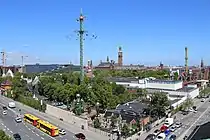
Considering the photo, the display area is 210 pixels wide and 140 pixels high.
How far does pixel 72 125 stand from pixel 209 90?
5517 cm

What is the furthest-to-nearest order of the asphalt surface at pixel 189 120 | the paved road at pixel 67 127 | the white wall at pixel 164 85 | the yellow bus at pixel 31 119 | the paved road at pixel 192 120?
the white wall at pixel 164 85 < the yellow bus at pixel 31 119 < the paved road at pixel 192 120 < the asphalt surface at pixel 189 120 < the paved road at pixel 67 127

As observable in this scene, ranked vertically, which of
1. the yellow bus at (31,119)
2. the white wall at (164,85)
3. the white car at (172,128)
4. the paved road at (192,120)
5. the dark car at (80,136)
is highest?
the white wall at (164,85)

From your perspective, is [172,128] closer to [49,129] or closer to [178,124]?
[178,124]

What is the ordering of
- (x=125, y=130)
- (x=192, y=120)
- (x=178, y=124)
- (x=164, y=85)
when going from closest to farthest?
(x=125, y=130) < (x=178, y=124) < (x=192, y=120) < (x=164, y=85)

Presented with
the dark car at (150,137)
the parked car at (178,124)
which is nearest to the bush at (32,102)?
the parked car at (178,124)

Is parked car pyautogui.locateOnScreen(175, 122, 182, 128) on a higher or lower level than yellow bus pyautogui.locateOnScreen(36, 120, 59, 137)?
lower

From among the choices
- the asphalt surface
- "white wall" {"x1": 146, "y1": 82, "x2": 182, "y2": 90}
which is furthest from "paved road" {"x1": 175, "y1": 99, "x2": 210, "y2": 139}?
"white wall" {"x1": 146, "y1": 82, "x2": 182, "y2": 90}

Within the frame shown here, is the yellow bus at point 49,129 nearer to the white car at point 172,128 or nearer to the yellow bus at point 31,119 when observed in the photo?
the yellow bus at point 31,119

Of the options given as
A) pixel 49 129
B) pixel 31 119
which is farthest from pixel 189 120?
pixel 31 119

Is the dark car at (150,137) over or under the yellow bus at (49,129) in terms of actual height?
under

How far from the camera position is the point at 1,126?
1623 inches

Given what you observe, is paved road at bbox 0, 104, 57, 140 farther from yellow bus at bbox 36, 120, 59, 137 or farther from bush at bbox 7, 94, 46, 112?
bush at bbox 7, 94, 46, 112

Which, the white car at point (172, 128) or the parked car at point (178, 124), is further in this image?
the parked car at point (178, 124)

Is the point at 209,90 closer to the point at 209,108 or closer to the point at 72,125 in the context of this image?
the point at 209,108
